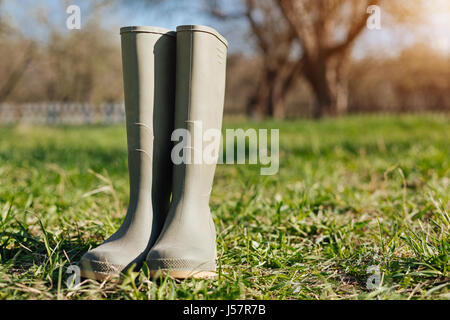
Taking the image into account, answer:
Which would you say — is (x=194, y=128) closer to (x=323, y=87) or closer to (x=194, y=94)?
(x=194, y=94)

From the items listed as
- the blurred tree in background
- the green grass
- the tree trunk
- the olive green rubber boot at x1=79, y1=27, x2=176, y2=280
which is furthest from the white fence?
the olive green rubber boot at x1=79, y1=27, x2=176, y2=280

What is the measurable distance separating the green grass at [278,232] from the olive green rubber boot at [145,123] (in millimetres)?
155

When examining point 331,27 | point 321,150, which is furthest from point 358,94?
point 321,150

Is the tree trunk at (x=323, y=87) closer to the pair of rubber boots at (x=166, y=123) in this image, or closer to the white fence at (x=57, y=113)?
the pair of rubber boots at (x=166, y=123)

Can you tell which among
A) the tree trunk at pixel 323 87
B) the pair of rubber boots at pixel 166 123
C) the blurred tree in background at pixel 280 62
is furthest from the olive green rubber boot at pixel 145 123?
the tree trunk at pixel 323 87

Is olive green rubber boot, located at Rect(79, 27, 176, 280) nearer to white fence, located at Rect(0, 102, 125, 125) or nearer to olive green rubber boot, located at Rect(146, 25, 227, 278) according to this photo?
olive green rubber boot, located at Rect(146, 25, 227, 278)

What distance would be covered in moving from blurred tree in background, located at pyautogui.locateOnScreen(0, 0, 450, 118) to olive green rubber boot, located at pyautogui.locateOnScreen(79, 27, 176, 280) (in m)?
7.38

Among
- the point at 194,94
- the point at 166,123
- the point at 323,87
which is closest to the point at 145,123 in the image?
the point at 166,123

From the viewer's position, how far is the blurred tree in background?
9.60 m

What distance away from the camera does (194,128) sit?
1.30 meters

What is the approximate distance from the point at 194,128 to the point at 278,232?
0.65 metres
